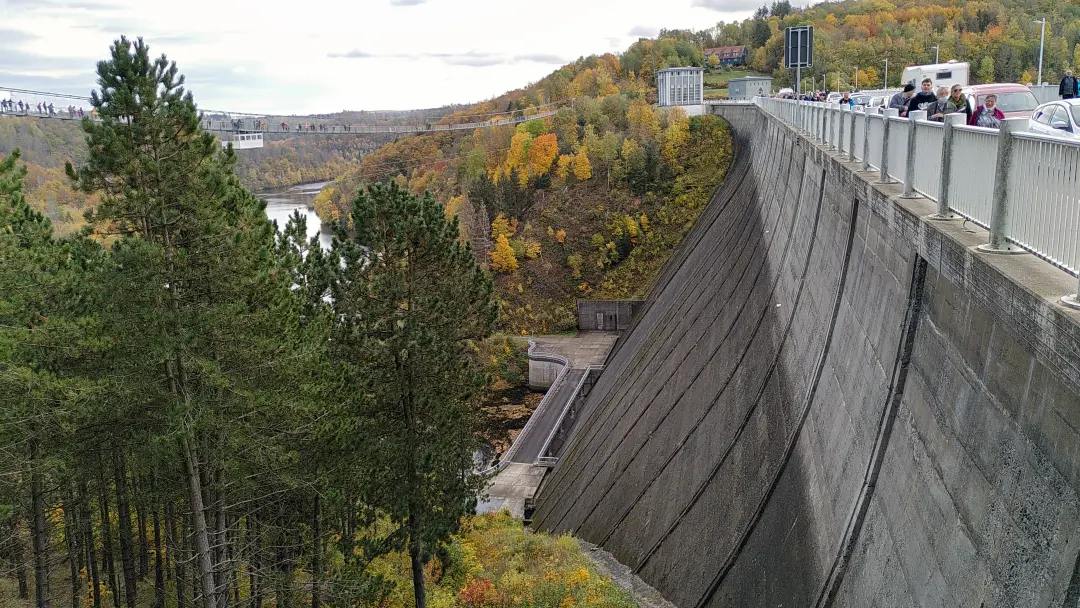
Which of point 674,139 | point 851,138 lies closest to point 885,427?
point 851,138

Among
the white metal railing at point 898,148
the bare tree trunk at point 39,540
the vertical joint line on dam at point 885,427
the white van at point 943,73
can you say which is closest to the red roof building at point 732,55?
the white van at point 943,73

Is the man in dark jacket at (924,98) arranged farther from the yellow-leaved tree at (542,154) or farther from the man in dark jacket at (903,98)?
the yellow-leaved tree at (542,154)

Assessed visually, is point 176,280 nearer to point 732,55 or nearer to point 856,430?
point 856,430

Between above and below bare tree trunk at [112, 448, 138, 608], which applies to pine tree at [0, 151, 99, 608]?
above

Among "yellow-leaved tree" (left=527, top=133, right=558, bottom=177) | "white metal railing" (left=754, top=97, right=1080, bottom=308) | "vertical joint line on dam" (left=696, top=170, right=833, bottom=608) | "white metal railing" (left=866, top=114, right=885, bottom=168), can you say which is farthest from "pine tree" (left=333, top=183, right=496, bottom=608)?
"yellow-leaved tree" (left=527, top=133, right=558, bottom=177)

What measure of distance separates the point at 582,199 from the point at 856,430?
176 feet

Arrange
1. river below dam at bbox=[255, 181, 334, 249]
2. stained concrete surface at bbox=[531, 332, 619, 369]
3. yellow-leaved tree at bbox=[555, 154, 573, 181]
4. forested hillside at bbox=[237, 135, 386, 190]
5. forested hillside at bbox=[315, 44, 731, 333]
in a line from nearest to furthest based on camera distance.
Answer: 1. stained concrete surface at bbox=[531, 332, 619, 369]
2. forested hillside at bbox=[315, 44, 731, 333]
3. yellow-leaved tree at bbox=[555, 154, 573, 181]
4. river below dam at bbox=[255, 181, 334, 249]
5. forested hillside at bbox=[237, 135, 386, 190]

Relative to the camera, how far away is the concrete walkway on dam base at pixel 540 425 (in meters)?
27.7

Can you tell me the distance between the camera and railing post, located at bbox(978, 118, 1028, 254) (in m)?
5.11

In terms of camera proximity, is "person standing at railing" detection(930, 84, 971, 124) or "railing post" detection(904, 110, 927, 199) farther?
"person standing at railing" detection(930, 84, 971, 124)

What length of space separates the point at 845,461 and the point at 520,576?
388 inches

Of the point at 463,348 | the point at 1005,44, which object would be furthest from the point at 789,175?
the point at 1005,44

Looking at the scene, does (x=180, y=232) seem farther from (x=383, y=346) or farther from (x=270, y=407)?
(x=383, y=346)

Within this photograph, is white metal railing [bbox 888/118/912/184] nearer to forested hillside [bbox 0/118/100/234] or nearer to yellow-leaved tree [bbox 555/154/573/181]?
forested hillside [bbox 0/118/100/234]
